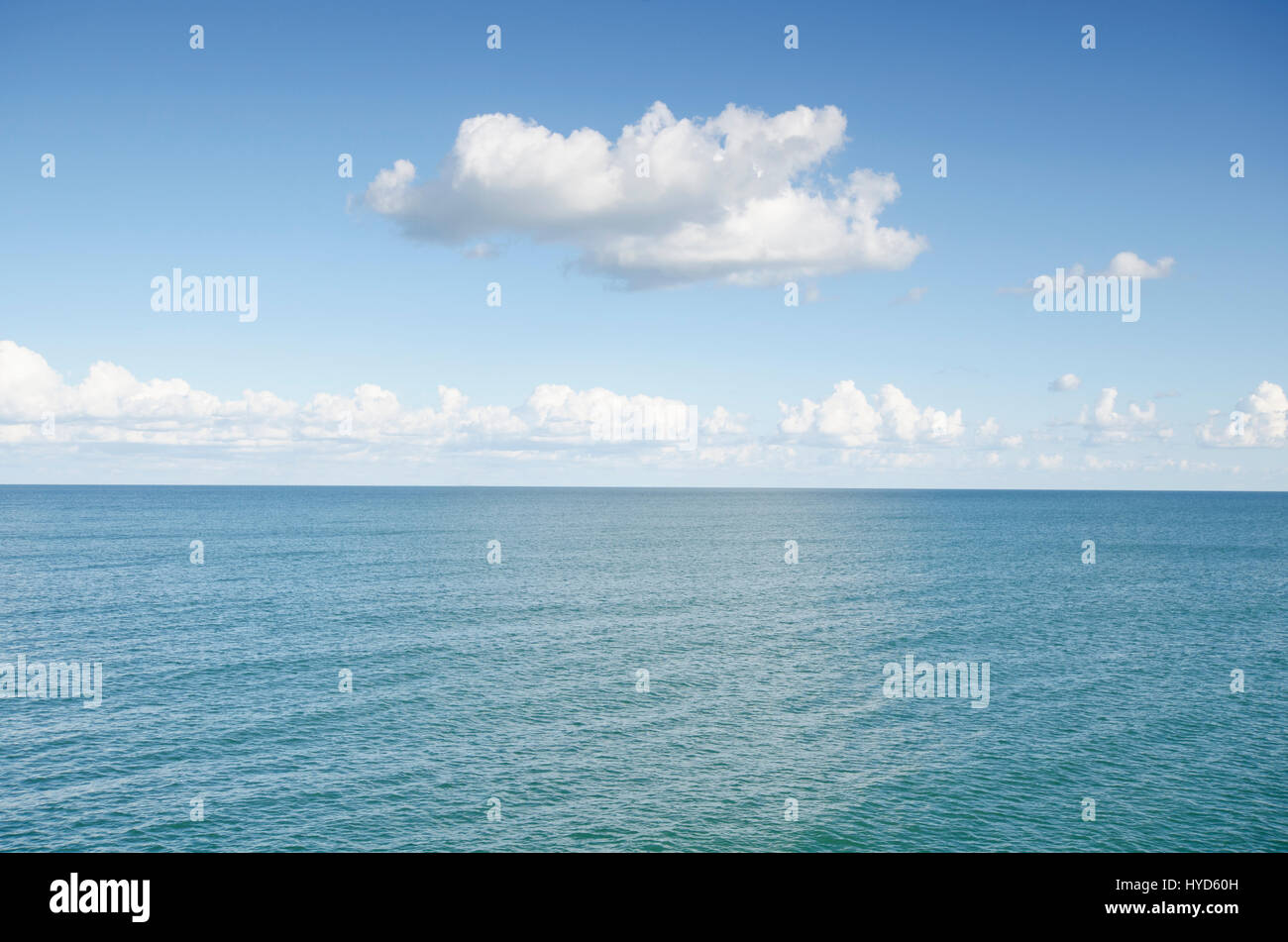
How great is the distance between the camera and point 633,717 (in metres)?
53.5

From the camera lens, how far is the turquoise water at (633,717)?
38438 millimetres

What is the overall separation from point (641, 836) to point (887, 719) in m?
24.4

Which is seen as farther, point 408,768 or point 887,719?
point 887,719

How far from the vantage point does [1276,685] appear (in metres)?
60.7

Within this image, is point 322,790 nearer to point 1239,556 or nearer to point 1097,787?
point 1097,787

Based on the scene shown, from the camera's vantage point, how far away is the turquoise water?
126 ft
